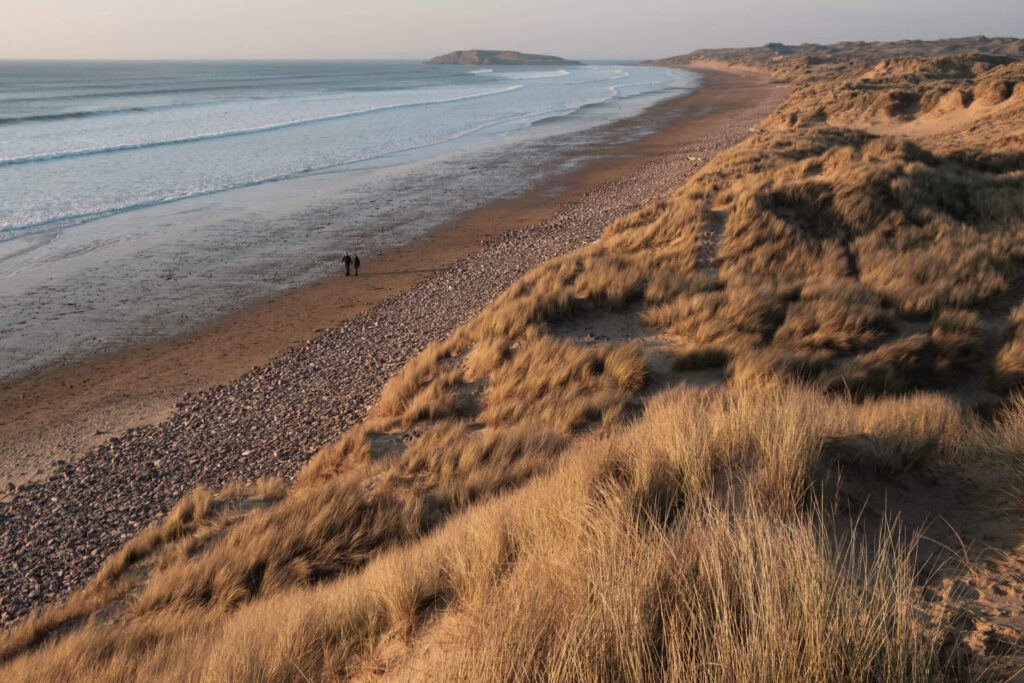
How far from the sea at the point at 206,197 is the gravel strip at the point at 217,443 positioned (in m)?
3.43

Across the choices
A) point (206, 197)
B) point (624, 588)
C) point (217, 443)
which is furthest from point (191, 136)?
point (624, 588)

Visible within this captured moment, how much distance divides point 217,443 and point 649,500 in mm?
5650

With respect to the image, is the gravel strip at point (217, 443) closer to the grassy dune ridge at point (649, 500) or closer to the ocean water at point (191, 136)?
the grassy dune ridge at point (649, 500)

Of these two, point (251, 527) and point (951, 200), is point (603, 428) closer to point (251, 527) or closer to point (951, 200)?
point (251, 527)

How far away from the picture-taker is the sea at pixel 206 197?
12180 millimetres

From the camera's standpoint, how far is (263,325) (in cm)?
1116

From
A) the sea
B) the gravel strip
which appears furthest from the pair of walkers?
the gravel strip

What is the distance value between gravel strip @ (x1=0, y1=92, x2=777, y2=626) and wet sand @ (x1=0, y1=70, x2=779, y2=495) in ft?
1.33

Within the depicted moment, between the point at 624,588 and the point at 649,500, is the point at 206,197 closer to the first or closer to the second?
the point at 649,500

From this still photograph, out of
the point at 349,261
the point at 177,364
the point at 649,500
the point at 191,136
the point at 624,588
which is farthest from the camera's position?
the point at 191,136

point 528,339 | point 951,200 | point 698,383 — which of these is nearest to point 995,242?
point 951,200

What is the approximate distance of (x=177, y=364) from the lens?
9.72 m

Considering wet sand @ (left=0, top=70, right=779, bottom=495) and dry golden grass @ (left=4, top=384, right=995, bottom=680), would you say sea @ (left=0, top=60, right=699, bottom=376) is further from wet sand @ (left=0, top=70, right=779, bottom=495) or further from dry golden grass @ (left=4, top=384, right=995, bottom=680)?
dry golden grass @ (left=4, top=384, right=995, bottom=680)

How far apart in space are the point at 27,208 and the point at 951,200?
80.2 ft
